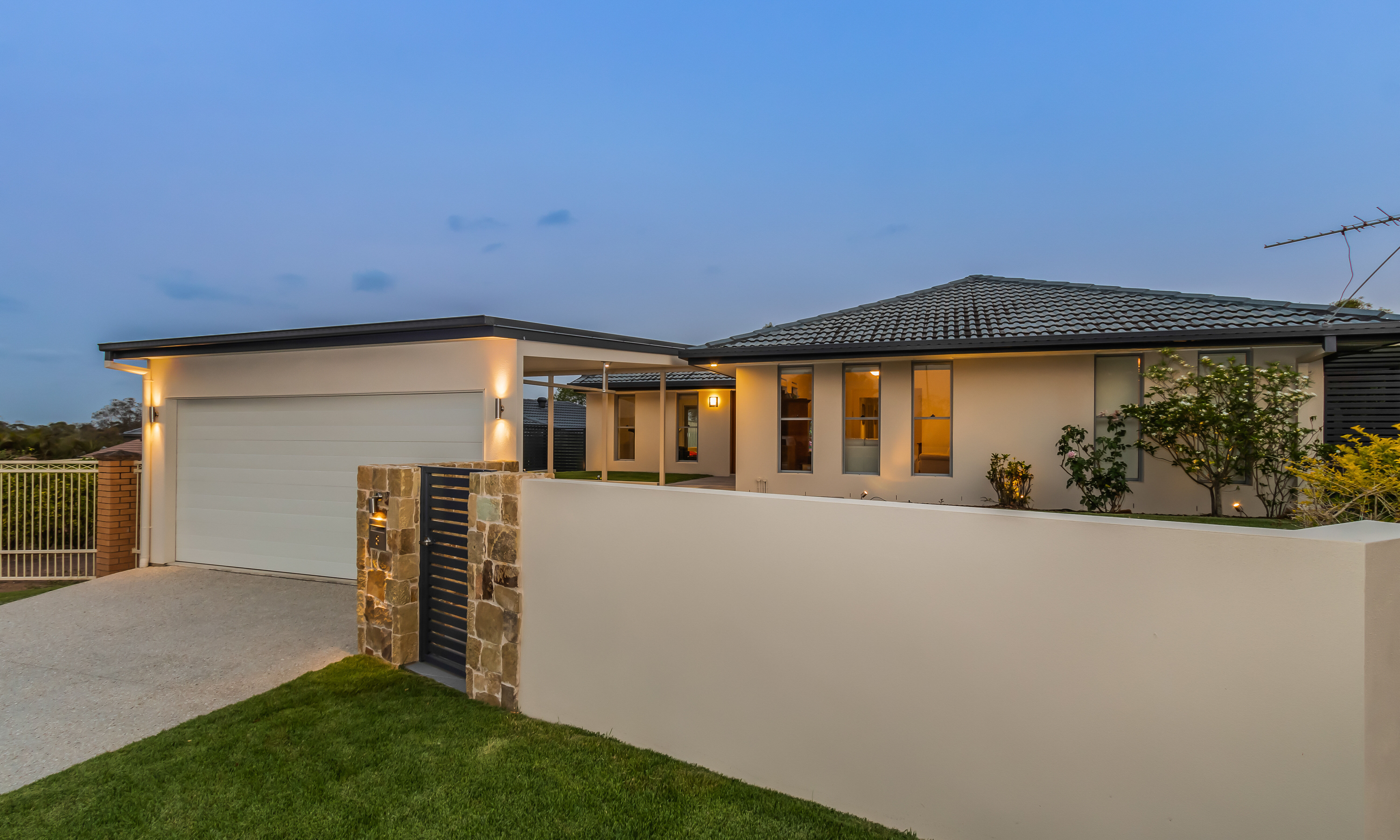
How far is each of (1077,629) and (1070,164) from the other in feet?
66.6

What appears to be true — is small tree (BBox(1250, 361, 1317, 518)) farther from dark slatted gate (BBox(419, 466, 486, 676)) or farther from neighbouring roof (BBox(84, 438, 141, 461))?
neighbouring roof (BBox(84, 438, 141, 461))

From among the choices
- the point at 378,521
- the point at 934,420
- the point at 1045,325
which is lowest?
the point at 378,521

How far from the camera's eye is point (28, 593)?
26.6ft

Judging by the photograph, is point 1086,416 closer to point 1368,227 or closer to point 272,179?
point 1368,227

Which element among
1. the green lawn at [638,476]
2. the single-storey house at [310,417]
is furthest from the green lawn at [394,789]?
the green lawn at [638,476]

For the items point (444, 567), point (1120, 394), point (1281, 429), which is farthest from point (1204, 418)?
point (444, 567)

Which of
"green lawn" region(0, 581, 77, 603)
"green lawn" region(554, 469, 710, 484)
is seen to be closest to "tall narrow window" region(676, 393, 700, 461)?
"green lawn" region(554, 469, 710, 484)

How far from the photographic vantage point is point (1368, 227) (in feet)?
11.7

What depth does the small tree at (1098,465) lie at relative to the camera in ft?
27.7

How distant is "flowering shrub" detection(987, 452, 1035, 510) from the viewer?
883cm

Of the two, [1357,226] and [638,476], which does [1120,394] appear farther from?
[638,476]

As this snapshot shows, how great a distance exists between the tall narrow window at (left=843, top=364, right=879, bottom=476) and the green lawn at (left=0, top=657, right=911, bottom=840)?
7.15 meters

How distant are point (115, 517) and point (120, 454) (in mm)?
1134

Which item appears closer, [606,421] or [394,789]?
[394,789]
